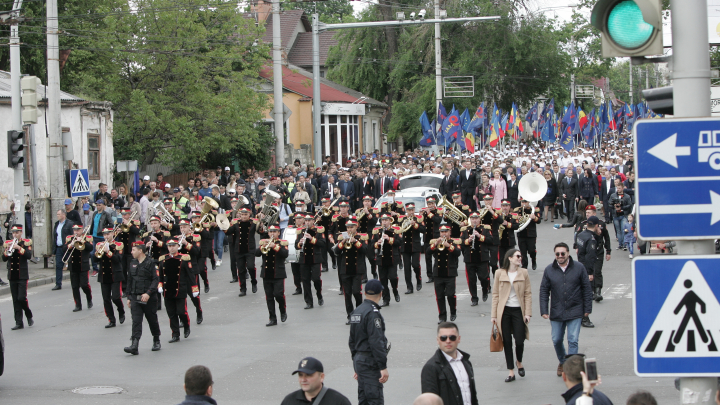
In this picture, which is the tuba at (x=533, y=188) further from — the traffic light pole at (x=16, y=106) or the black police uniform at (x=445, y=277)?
the traffic light pole at (x=16, y=106)

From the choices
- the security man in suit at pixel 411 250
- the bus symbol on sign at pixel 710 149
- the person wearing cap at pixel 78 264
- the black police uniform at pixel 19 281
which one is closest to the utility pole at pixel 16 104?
the person wearing cap at pixel 78 264

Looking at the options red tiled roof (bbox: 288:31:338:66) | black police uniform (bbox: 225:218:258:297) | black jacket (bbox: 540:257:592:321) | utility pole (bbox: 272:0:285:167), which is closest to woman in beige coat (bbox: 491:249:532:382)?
black jacket (bbox: 540:257:592:321)

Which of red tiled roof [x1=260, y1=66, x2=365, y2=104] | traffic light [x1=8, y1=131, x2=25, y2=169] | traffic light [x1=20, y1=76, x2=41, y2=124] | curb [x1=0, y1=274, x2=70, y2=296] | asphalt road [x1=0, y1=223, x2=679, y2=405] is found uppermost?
red tiled roof [x1=260, y1=66, x2=365, y2=104]

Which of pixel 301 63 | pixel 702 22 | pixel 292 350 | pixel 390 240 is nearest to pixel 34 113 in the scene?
pixel 390 240

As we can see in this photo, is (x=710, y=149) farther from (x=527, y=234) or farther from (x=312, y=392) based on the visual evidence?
(x=527, y=234)

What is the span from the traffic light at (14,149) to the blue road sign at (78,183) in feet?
4.40

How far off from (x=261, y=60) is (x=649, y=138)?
3046 cm

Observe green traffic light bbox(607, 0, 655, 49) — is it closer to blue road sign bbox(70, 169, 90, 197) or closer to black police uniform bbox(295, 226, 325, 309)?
black police uniform bbox(295, 226, 325, 309)

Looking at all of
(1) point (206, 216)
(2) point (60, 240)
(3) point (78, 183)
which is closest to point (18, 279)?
(2) point (60, 240)

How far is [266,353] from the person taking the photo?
1250cm

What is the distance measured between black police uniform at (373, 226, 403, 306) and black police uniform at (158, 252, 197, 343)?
4005mm

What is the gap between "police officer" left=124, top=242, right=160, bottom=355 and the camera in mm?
12781

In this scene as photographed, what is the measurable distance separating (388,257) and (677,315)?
499 inches

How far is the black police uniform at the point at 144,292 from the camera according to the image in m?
12.9
